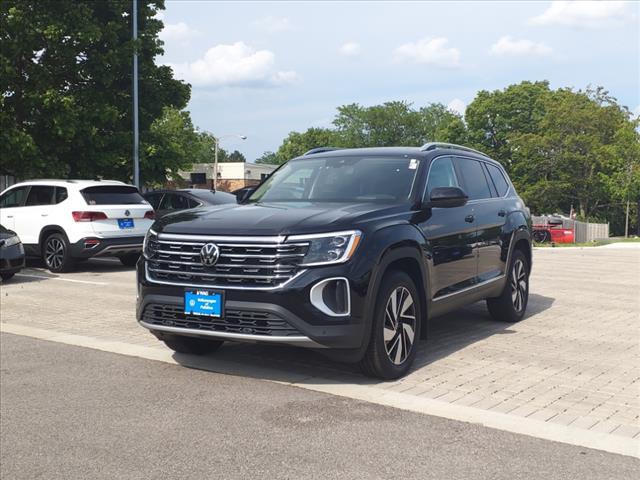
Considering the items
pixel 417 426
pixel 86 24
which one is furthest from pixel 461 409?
pixel 86 24

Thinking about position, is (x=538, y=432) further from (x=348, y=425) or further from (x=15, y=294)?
(x=15, y=294)

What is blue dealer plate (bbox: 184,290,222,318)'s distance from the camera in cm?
529

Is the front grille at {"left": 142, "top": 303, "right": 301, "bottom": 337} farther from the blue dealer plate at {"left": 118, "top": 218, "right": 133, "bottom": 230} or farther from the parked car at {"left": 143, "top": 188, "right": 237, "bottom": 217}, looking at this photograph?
the parked car at {"left": 143, "top": 188, "right": 237, "bottom": 217}

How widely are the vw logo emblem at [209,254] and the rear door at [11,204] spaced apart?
33.0 ft

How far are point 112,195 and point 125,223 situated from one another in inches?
25.8

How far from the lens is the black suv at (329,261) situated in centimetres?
514

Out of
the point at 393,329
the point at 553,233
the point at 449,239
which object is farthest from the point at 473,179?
the point at 553,233

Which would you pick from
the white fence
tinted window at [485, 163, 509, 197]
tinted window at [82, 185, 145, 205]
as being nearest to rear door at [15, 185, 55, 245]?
tinted window at [82, 185, 145, 205]

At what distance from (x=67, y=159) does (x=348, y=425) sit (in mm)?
18827

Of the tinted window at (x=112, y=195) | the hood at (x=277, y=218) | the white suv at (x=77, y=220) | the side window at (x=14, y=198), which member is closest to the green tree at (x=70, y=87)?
the side window at (x=14, y=198)

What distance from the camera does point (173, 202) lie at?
16266mm

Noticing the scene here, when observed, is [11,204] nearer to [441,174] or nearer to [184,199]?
[184,199]

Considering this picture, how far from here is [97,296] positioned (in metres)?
10.4

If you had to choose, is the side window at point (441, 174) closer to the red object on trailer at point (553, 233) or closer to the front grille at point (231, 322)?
the front grille at point (231, 322)
